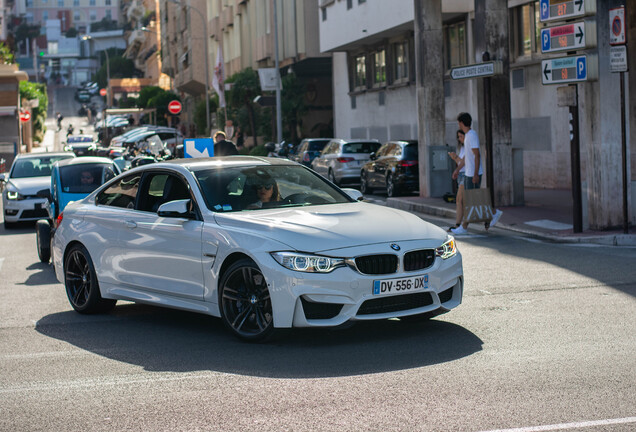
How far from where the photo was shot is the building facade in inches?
613

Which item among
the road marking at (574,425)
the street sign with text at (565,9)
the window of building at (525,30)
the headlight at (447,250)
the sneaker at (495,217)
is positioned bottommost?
the road marking at (574,425)

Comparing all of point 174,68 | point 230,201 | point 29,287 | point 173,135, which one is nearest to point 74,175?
point 29,287

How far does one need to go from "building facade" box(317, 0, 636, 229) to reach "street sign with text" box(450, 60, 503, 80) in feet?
2.56

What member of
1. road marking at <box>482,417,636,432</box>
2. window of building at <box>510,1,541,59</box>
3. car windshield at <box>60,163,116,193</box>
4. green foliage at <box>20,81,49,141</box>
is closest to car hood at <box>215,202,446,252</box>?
road marking at <box>482,417,636,432</box>

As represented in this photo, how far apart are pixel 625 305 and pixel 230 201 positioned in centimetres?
369

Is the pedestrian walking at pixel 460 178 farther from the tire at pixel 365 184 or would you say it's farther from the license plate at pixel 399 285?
the tire at pixel 365 184

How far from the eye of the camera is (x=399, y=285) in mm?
7648

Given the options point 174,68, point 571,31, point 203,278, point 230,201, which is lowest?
point 203,278

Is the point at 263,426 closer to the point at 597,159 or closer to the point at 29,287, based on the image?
the point at 29,287

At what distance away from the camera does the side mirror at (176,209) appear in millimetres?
8526

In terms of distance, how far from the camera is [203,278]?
327 inches

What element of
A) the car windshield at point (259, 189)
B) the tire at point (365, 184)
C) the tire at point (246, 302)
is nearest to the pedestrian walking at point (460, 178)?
the car windshield at point (259, 189)

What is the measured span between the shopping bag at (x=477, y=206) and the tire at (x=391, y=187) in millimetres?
10193

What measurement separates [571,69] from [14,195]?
1224 centimetres
